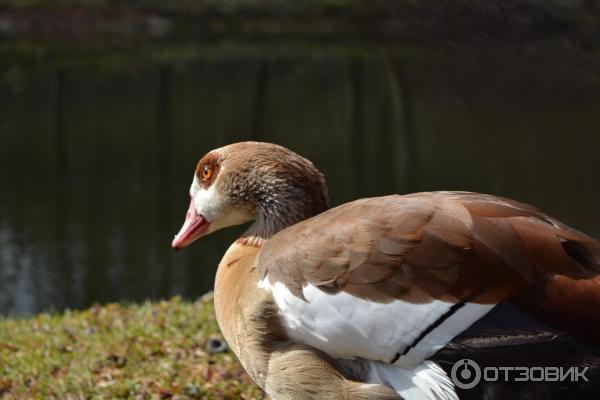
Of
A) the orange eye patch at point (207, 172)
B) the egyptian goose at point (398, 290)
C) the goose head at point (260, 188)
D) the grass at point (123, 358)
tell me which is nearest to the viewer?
the egyptian goose at point (398, 290)

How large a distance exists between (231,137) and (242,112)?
3.17 metres

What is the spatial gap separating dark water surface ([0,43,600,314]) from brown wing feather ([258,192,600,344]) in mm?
753

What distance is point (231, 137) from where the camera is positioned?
2664 cm

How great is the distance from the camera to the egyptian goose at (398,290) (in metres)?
3.25

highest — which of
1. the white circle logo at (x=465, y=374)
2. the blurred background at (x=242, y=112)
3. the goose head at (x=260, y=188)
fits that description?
the goose head at (x=260, y=188)

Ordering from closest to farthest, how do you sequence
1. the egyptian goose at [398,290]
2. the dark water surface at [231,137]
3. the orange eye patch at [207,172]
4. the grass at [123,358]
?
the egyptian goose at [398,290], the orange eye patch at [207,172], the grass at [123,358], the dark water surface at [231,137]

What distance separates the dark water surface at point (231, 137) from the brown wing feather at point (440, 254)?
0.75 m

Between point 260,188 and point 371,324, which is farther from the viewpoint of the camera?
point 260,188

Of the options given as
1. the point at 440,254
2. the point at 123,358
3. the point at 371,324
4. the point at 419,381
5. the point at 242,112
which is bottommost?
the point at 242,112

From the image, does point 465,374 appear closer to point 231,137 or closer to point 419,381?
point 419,381

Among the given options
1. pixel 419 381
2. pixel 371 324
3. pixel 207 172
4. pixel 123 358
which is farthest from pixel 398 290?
pixel 123 358

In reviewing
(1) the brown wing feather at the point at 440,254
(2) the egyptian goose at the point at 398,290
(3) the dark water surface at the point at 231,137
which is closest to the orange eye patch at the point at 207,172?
(2) the egyptian goose at the point at 398,290

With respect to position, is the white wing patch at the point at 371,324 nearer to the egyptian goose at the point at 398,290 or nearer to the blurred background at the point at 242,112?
the egyptian goose at the point at 398,290

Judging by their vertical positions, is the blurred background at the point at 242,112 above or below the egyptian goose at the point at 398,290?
below
